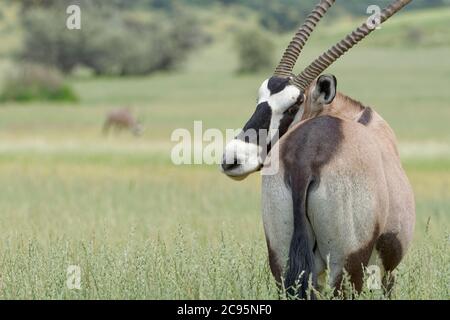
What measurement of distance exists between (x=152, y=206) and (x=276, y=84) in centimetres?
1047

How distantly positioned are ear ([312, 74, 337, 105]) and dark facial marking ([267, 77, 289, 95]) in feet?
0.96

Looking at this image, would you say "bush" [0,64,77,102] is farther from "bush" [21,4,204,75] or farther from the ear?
the ear

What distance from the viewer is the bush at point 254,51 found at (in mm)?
94312

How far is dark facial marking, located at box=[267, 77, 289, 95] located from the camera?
8.12 m

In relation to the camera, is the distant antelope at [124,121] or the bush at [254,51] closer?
the distant antelope at [124,121]

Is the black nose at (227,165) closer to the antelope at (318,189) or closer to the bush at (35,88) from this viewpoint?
the antelope at (318,189)

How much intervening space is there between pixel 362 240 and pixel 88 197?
12.4m

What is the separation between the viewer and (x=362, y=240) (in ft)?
25.0

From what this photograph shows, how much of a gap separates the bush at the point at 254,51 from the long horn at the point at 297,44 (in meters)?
85.1

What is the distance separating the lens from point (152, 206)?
60.4ft

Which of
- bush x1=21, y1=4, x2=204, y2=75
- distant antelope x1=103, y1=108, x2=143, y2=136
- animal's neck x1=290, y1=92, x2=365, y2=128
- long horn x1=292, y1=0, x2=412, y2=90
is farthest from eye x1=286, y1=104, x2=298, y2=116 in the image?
bush x1=21, y1=4, x2=204, y2=75

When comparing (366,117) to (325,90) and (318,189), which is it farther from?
(318,189)

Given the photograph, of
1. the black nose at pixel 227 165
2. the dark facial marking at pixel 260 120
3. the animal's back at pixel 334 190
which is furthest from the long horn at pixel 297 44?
the black nose at pixel 227 165
